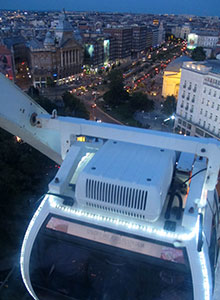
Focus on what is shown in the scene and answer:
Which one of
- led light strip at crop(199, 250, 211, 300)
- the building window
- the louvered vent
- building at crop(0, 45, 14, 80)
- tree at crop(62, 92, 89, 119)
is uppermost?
the louvered vent

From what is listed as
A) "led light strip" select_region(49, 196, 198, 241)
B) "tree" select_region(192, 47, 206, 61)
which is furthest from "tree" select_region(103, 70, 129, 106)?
"led light strip" select_region(49, 196, 198, 241)

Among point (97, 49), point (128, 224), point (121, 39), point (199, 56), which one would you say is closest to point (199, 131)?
point (128, 224)

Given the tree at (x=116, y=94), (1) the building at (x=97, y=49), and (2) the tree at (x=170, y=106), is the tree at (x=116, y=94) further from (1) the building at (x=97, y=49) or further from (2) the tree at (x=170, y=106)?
(1) the building at (x=97, y=49)

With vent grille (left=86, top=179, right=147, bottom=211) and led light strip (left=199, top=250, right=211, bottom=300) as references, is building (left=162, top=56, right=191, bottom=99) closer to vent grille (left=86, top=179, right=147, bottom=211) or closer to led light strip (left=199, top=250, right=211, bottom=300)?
vent grille (left=86, top=179, right=147, bottom=211)

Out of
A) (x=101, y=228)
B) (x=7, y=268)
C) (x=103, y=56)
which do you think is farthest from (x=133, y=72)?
(x=101, y=228)

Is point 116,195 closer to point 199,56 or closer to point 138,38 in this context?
point 199,56

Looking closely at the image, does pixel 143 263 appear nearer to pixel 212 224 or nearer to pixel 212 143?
pixel 212 224

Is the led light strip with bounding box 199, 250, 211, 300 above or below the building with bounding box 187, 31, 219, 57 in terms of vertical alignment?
above
